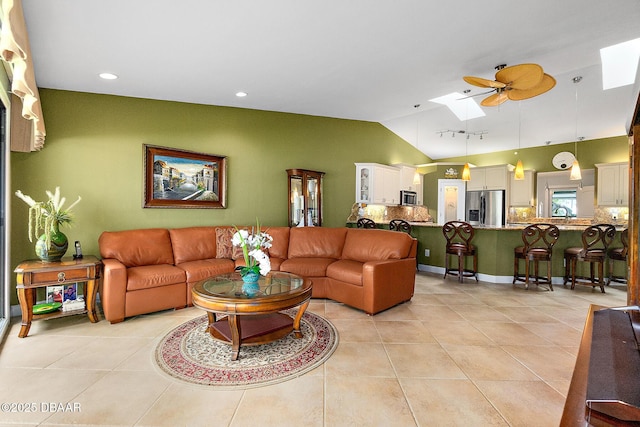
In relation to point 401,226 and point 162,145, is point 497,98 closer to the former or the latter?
point 401,226

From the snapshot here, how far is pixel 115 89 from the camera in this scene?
3.74 m

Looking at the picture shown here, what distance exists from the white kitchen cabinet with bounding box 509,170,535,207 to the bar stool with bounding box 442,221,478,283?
340cm

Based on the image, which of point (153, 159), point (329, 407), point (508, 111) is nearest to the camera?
point (329, 407)

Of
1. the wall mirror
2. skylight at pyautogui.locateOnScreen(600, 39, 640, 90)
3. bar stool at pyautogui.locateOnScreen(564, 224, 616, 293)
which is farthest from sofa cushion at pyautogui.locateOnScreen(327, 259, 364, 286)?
the wall mirror

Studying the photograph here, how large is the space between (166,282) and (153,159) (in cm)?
182

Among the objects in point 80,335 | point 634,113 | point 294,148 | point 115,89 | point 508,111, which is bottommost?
point 80,335

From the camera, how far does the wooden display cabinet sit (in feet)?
17.2

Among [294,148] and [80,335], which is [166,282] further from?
[294,148]

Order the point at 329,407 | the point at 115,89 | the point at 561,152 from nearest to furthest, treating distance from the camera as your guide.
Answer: the point at 329,407 < the point at 115,89 < the point at 561,152

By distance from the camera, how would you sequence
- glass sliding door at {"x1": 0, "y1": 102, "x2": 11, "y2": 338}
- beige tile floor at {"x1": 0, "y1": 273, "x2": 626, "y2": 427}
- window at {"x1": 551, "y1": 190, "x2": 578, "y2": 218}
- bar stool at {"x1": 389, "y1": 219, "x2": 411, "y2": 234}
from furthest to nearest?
1. window at {"x1": 551, "y1": 190, "x2": 578, "y2": 218}
2. bar stool at {"x1": 389, "y1": 219, "x2": 411, "y2": 234}
3. glass sliding door at {"x1": 0, "y1": 102, "x2": 11, "y2": 338}
4. beige tile floor at {"x1": 0, "y1": 273, "x2": 626, "y2": 427}

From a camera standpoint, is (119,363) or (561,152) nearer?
(119,363)

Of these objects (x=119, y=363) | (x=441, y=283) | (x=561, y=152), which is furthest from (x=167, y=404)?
(x=561, y=152)

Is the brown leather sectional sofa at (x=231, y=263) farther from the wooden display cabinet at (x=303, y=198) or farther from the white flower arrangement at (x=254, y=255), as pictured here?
the white flower arrangement at (x=254, y=255)

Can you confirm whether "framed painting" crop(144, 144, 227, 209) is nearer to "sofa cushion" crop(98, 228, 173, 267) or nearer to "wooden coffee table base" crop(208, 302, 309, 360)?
"sofa cushion" crop(98, 228, 173, 267)
